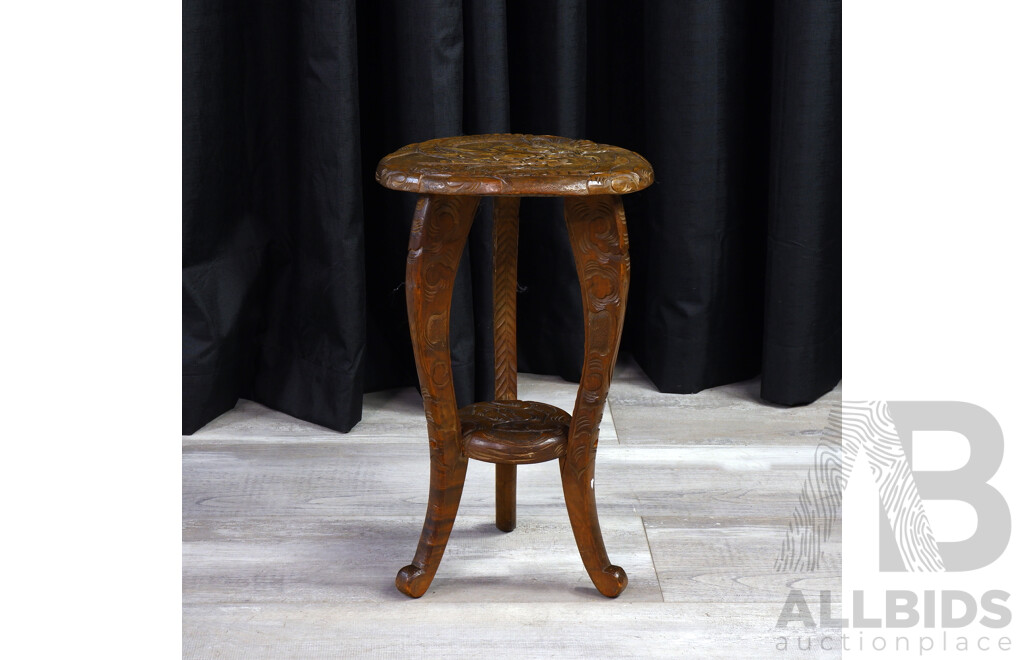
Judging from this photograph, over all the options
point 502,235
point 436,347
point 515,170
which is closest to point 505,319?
point 502,235

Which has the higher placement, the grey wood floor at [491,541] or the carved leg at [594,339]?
the carved leg at [594,339]

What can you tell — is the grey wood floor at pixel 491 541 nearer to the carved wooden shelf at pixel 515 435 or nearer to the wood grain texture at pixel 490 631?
the wood grain texture at pixel 490 631

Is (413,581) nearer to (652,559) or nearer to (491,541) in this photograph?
(491,541)

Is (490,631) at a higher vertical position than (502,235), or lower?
lower

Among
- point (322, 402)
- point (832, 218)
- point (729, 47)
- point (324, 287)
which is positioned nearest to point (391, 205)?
point (324, 287)

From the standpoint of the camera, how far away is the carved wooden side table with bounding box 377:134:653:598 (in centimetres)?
122

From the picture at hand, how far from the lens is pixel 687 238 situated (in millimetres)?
1987

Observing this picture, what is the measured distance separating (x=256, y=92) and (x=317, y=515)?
0.79m

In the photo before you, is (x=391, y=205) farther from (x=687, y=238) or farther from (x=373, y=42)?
(x=687, y=238)

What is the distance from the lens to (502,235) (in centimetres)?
151

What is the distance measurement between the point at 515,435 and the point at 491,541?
9.5 inches

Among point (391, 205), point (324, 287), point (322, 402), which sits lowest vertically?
point (322, 402)

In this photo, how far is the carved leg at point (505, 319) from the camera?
1.51 meters

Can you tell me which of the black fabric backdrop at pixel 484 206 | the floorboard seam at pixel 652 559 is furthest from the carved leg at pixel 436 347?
the black fabric backdrop at pixel 484 206
